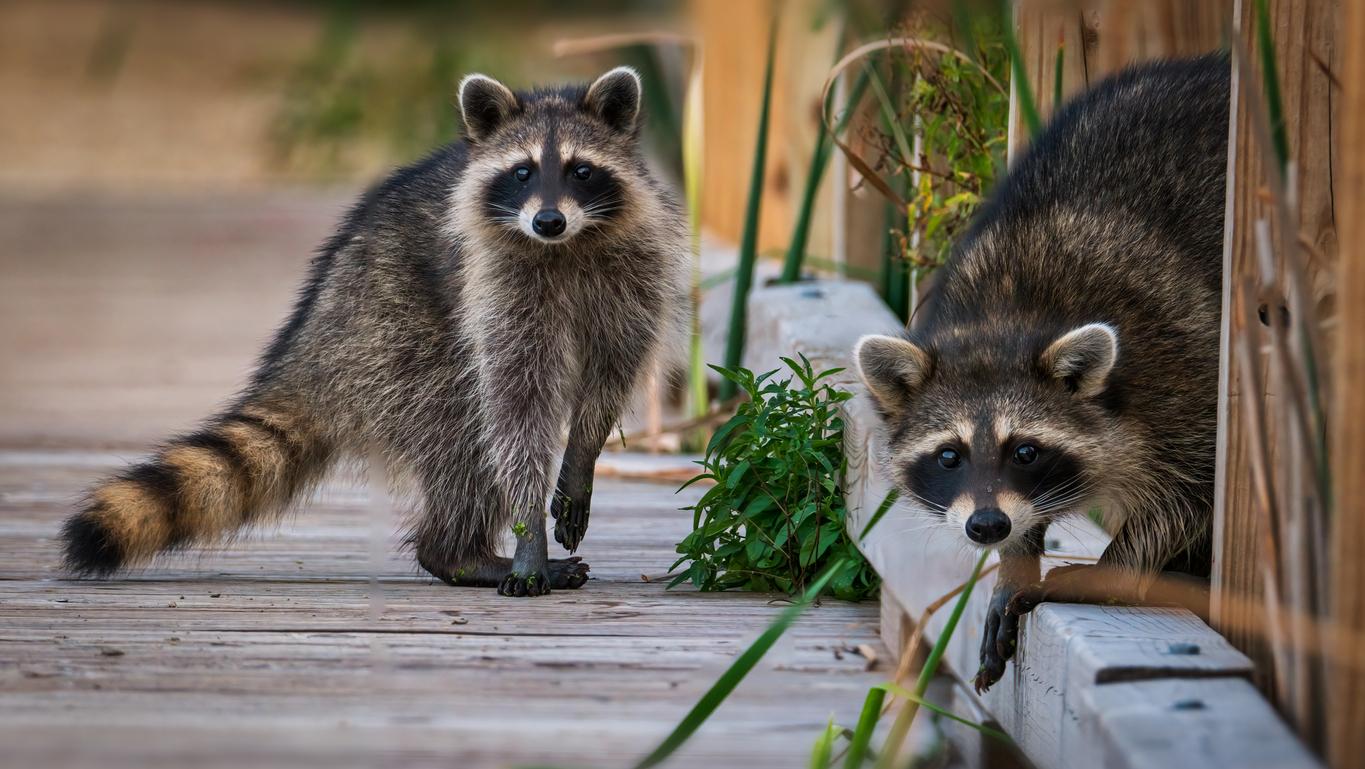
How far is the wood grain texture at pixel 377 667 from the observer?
2.14 meters

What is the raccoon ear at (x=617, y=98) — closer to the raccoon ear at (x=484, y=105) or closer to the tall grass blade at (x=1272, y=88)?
the raccoon ear at (x=484, y=105)

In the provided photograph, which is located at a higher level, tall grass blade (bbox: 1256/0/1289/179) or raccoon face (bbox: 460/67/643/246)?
raccoon face (bbox: 460/67/643/246)

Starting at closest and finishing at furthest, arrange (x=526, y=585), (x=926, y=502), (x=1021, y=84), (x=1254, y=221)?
(x=1254, y=221) < (x=926, y=502) < (x=1021, y=84) < (x=526, y=585)

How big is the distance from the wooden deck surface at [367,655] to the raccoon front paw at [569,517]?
11 cm

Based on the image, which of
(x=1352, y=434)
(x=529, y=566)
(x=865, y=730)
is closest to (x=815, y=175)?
(x=529, y=566)

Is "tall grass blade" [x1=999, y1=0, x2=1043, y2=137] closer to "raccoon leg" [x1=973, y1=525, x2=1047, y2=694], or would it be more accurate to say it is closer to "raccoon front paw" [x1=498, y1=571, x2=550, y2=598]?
"raccoon leg" [x1=973, y1=525, x2=1047, y2=694]

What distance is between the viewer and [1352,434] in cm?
164

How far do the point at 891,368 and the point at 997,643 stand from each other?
1.99 ft

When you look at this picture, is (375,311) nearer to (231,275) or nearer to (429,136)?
(231,275)

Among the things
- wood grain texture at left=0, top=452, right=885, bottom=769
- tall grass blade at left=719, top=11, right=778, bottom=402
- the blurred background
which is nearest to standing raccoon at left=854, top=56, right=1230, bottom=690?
wood grain texture at left=0, top=452, right=885, bottom=769

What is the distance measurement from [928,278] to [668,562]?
0.93 m

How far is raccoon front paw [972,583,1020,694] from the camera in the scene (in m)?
2.53

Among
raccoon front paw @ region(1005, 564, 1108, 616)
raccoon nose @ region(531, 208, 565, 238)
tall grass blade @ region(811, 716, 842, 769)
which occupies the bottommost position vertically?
tall grass blade @ region(811, 716, 842, 769)

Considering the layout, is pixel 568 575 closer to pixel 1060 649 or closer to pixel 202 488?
pixel 202 488
